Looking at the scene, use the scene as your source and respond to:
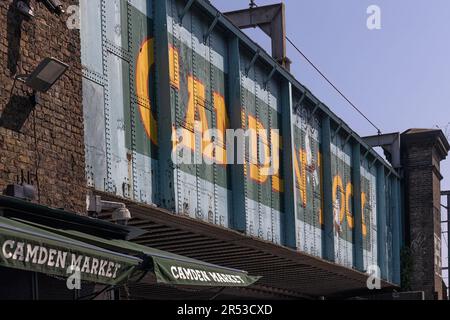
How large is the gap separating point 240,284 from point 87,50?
3.74m

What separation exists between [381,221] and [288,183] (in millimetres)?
8940

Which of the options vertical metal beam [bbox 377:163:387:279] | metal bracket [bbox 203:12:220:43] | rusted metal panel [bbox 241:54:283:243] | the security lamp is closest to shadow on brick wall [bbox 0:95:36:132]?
the security lamp

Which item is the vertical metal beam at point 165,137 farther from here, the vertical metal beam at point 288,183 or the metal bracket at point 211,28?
the vertical metal beam at point 288,183

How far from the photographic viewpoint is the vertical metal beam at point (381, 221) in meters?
27.2

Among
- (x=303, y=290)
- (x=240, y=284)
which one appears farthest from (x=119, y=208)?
(x=303, y=290)

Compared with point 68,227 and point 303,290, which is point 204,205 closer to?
point 68,227

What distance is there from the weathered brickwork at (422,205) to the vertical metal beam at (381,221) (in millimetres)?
3114

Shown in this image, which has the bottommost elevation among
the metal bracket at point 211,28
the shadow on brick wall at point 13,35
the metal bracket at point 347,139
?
the shadow on brick wall at point 13,35

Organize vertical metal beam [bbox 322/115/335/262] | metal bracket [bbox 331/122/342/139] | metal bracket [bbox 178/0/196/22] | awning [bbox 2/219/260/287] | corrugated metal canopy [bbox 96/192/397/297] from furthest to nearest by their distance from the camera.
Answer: metal bracket [bbox 331/122/342/139] < vertical metal beam [bbox 322/115/335/262] < metal bracket [bbox 178/0/196/22] < corrugated metal canopy [bbox 96/192/397/297] < awning [bbox 2/219/260/287]

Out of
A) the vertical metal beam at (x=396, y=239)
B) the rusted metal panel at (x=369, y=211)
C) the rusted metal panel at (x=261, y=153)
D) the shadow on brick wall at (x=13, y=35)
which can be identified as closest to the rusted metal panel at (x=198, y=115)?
the rusted metal panel at (x=261, y=153)

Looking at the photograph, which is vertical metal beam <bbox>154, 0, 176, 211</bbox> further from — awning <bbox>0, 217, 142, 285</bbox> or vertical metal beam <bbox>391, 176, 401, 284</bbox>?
vertical metal beam <bbox>391, 176, 401, 284</bbox>

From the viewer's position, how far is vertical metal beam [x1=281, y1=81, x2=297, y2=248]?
19.1 meters

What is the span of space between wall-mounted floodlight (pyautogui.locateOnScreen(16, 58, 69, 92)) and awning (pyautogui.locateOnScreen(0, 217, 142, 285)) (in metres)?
1.96

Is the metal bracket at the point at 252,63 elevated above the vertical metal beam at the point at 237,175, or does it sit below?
above
